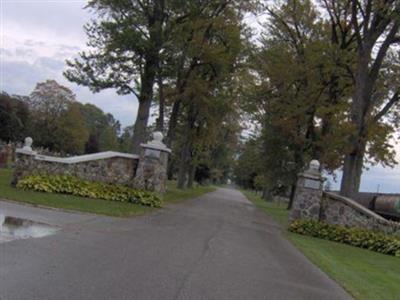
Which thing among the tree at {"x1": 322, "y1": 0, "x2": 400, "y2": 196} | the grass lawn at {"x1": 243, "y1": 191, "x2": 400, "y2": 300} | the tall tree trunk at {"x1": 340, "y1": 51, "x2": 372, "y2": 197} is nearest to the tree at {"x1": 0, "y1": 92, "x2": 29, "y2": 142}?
the tree at {"x1": 322, "y1": 0, "x2": 400, "y2": 196}

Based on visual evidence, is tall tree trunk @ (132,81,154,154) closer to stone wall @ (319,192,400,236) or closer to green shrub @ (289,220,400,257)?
stone wall @ (319,192,400,236)

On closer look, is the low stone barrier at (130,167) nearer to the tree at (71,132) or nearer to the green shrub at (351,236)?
the green shrub at (351,236)

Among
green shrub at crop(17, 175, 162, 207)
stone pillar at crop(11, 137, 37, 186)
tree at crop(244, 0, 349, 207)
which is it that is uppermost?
tree at crop(244, 0, 349, 207)

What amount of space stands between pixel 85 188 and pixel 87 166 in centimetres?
144

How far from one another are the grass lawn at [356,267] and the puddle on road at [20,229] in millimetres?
5566

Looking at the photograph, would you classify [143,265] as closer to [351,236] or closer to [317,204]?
[351,236]

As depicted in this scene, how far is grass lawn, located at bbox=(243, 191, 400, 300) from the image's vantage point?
422 inches

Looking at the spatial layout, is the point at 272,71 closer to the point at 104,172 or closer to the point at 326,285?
the point at 104,172

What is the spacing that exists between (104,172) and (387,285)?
12.6m

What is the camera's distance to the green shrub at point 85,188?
19.0m

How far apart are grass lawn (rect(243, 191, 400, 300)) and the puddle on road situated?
557 cm

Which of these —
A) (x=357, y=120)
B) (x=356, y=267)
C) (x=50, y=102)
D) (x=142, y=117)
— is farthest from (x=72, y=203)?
(x=50, y=102)

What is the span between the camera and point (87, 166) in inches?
844

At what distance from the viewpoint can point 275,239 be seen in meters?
17.5
